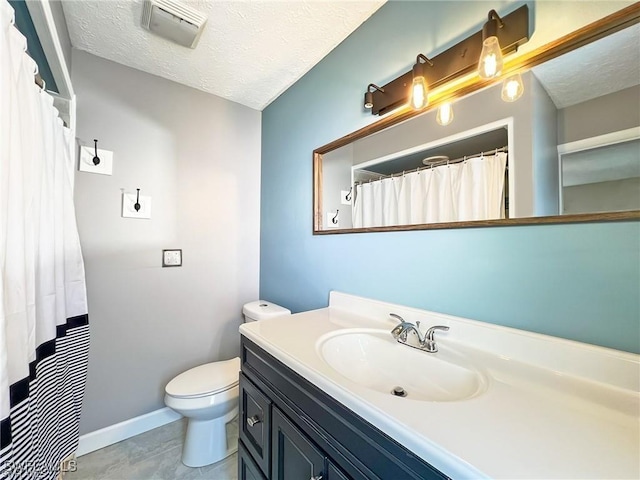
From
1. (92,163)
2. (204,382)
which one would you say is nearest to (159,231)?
(92,163)

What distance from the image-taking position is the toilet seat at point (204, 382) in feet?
4.42

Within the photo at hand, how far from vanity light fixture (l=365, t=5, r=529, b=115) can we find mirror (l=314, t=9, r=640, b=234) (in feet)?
0.19

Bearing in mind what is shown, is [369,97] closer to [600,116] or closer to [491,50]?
[491,50]

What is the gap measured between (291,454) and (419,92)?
1277 millimetres

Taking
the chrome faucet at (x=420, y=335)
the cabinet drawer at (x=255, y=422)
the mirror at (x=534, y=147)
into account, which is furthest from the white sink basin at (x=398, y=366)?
the mirror at (x=534, y=147)

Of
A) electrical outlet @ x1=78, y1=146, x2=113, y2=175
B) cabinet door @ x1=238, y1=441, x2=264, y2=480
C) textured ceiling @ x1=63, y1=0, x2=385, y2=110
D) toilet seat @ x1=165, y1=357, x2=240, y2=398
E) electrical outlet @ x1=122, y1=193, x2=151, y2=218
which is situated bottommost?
cabinet door @ x1=238, y1=441, x2=264, y2=480

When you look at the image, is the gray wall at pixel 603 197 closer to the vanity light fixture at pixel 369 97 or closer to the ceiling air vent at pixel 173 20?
the vanity light fixture at pixel 369 97

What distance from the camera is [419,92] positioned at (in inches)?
38.1

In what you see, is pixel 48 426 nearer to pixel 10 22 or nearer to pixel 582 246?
pixel 10 22

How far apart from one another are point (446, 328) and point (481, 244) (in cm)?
30

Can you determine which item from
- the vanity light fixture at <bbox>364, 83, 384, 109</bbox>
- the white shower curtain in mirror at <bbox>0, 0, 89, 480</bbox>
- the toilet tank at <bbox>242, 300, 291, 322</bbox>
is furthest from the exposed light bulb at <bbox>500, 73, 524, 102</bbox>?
the toilet tank at <bbox>242, 300, 291, 322</bbox>

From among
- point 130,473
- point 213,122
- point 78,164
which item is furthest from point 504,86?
point 130,473

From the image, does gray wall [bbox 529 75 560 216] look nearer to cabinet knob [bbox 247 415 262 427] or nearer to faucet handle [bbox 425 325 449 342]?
faucet handle [bbox 425 325 449 342]

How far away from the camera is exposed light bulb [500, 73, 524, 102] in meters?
0.82
